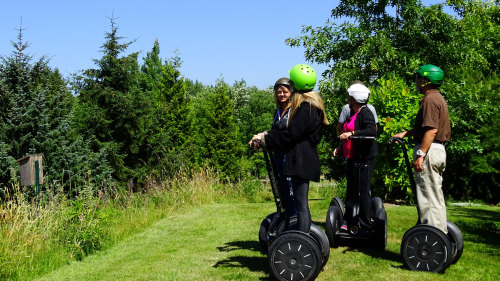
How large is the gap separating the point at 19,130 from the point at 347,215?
984 cm

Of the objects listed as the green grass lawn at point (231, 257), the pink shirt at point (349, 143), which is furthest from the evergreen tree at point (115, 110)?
the pink shirt at point (349, 143)

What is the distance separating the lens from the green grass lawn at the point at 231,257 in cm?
501

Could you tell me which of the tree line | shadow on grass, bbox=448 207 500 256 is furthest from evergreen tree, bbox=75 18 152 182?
shadow on grass, bbox=448 207 500 256

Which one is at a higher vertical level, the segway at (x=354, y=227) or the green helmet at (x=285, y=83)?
the green helmet at (x=285, y=83)

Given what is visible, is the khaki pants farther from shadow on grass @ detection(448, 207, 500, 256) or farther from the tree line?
the tree line

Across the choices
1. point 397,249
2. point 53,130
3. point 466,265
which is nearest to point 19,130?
point 53,130

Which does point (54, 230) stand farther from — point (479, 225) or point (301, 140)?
point (479, 225)

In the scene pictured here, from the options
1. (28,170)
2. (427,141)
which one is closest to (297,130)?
(427,141)

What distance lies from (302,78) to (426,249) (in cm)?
205

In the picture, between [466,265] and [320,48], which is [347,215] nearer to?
[466,265]

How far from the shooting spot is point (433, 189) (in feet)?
16.4

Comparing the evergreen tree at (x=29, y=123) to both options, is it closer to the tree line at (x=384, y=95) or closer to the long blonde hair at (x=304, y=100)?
the tree line at (x=384, y=95)

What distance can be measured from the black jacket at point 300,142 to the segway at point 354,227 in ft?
3.85

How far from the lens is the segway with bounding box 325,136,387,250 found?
223 inches
